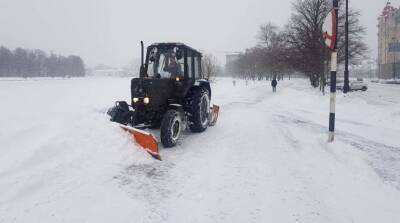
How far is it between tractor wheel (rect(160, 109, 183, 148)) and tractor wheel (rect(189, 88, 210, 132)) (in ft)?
3.95

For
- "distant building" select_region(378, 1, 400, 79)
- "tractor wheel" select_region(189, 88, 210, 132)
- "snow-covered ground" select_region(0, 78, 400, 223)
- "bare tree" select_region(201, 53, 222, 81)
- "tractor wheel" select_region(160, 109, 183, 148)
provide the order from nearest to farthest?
"snow-covered ground" select_region(0, 78, 400, 223), "tractor wheel" select_region(160, 109, 183, 148), "tractor wheel" select_region(189, 88, 210, 132), "bare tree" select_region(201, 53, 222, 81), "distant building" select_region(378, 1, 400, 79)

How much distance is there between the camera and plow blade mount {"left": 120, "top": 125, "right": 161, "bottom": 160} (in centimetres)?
668

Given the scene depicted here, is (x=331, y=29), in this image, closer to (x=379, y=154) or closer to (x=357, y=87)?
(x=379, y=154)

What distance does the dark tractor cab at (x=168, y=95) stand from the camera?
8.09 m

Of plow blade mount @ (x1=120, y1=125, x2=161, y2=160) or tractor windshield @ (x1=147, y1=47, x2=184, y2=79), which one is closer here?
plow blade mount @ (x1=120, y1=125, x2=161, y2=160)

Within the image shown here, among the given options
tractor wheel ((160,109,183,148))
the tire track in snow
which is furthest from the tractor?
the tire track in snow

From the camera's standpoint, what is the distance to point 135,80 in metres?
8.13

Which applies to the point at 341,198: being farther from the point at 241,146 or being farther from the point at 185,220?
the point at 241,146

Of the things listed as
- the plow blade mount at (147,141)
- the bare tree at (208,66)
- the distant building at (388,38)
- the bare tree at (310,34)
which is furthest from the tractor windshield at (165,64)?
the distant building at (388,38)

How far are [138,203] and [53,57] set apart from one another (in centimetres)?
13515

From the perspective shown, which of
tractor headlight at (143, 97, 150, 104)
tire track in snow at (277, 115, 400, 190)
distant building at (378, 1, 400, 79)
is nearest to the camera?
tire track in snow at (277, 115, 400, 190)

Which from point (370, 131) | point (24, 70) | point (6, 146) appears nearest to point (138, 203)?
point (6, 146)

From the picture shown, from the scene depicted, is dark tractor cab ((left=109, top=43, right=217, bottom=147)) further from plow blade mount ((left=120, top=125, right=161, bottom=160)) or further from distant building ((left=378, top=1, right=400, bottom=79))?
distant building ((left=378, top=1, right=400, bottom=79))

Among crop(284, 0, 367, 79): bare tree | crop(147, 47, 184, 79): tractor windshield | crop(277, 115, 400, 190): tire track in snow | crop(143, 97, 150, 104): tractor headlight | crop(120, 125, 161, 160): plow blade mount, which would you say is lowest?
crop(277, 115, 400, 190): tire track in snow
